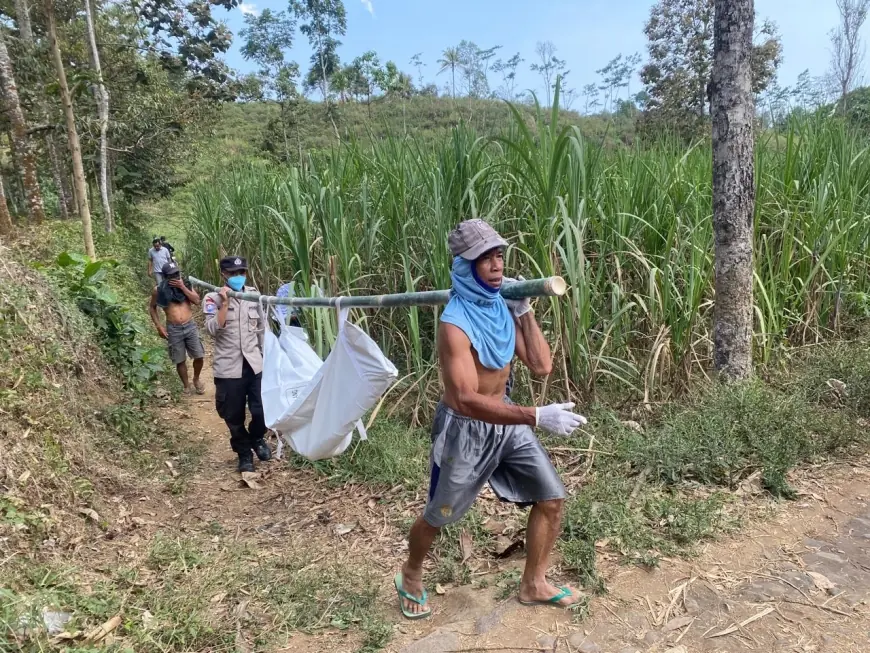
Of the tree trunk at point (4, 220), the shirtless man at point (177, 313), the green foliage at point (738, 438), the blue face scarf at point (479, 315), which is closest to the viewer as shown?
the blue face scarf at point (479, 315)

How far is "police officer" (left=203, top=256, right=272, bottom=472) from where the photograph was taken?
3.71 metres

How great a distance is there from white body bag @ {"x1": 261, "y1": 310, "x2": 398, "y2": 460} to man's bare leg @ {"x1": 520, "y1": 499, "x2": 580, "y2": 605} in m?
0.81

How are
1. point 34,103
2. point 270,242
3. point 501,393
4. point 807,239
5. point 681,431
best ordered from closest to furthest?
1. point 501,393
2. point 681,431
3. point 807,239
4. point 270,242
5. point 34,103

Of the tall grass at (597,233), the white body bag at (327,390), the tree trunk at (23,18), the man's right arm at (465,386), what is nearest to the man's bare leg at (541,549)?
the man's right arm at (465,386)

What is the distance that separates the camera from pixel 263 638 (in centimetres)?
211

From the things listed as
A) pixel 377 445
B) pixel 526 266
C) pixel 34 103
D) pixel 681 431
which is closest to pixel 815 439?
pixel 681 431

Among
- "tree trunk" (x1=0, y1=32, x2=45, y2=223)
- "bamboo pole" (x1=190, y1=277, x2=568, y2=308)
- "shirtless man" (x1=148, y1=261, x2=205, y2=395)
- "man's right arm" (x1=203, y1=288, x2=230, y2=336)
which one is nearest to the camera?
"bamboo pole" (x1=190, y1=277, x2=568, y2=308)

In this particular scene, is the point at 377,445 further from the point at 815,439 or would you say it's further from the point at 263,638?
the point at 815,439

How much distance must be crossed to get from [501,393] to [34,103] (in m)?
12.4

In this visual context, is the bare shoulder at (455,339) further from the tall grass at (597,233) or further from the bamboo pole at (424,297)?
the tall grass at (597,233)

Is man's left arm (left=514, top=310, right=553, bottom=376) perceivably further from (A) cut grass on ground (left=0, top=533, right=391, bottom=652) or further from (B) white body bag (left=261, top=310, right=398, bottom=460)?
(A) cut grass on ground (left=0, top=533, right=391, bottom=652)

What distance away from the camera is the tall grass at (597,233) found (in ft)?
10.8

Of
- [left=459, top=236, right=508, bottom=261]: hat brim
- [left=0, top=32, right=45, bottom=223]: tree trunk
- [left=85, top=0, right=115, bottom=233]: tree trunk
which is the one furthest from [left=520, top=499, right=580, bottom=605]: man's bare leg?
[left=85, top=0, right=115, bottom=233]: tree trunk

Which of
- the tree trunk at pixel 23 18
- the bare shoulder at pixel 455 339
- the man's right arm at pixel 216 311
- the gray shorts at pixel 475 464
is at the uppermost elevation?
the tree trunk at pixel 23 18
